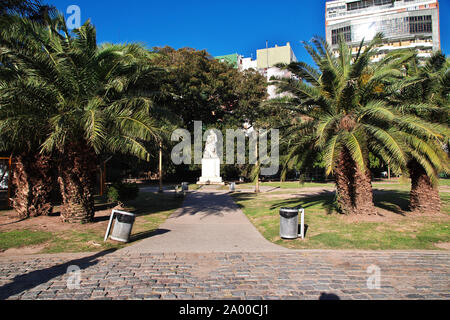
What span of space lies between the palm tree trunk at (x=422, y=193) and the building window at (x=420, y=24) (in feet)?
220

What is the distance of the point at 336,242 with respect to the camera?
308 inches

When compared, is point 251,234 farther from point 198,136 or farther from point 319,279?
point 198,136

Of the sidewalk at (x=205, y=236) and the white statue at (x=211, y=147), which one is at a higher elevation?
the white statue at (x=211, y=147)

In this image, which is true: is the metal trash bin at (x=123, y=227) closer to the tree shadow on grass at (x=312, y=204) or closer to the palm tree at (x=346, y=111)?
the palm tree at (x=346, y=111)

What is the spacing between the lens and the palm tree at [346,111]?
9.30 metres

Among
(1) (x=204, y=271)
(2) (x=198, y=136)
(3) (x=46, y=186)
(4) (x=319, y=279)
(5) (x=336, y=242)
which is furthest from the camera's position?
(2) (x=198, y=136)

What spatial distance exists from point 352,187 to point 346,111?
2.71 metres

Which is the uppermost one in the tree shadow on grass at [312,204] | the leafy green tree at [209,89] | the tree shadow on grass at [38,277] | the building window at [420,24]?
the building window at [420,24]

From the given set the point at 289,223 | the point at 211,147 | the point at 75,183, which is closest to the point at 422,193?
the point at 289,223

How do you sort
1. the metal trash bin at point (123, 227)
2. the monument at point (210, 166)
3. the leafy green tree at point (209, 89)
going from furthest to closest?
1. the leafy green tree at point (209, 89)
2. the monument at point (210, 166)
3. the metal trash bin at point (123, 227)

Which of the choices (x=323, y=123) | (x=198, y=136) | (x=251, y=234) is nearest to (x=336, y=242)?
(x=251, y=234)

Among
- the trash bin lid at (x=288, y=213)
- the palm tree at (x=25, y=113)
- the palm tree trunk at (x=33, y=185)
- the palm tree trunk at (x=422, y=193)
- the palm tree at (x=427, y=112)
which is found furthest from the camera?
the palm tree trunk at (x=422, y=193)

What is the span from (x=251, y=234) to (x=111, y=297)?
17.6 ft

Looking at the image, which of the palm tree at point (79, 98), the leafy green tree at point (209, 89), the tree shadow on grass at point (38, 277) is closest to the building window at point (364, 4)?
the leafy green tree at point (209, 89)
